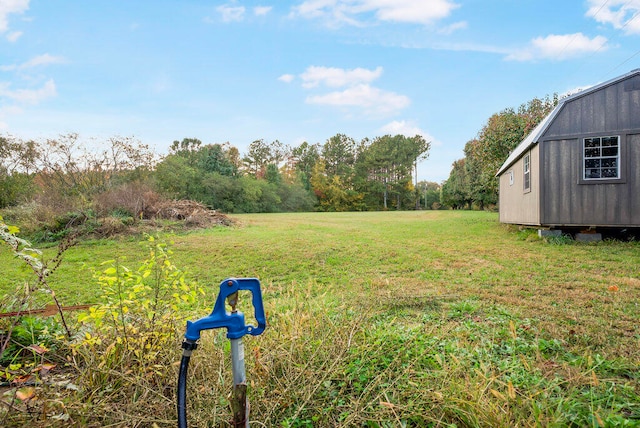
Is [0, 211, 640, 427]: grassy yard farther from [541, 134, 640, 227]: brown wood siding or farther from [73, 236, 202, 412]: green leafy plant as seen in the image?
[541, 134, 640, 227]: brown wood siding

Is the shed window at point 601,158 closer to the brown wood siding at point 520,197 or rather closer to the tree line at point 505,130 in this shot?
the brown wood siding at point 520,197

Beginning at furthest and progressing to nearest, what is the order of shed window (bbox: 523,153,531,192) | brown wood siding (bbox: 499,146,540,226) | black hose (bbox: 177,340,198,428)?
1. shed window (bbox: 523,153,531,192)
2. brown wood siding (bbox: 499,146,540,226)
3. black hose (bbox: 177,340,198,428)

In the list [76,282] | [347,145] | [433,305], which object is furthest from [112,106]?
[347,145]

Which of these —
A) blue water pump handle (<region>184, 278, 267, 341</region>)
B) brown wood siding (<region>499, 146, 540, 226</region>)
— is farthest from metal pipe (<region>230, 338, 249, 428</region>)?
brown wood siding (<region>499, 146, 540, 226</region>)

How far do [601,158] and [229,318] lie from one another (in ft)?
30.2

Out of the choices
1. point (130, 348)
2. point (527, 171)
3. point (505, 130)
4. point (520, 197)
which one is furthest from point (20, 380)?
point (505, 130)

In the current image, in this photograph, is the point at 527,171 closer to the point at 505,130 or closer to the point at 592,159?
the point at 592,159

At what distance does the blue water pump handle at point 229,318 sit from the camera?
1.13m

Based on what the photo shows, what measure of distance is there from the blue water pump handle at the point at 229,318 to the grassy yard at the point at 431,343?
0.47 metres

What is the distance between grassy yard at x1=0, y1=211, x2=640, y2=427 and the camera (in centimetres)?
145

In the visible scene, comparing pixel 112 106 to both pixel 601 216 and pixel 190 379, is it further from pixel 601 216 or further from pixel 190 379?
pixel 601 216

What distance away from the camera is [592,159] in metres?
7.42

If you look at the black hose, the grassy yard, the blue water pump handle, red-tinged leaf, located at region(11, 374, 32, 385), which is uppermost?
the blue water pump handle

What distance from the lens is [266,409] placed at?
1.54 meters
